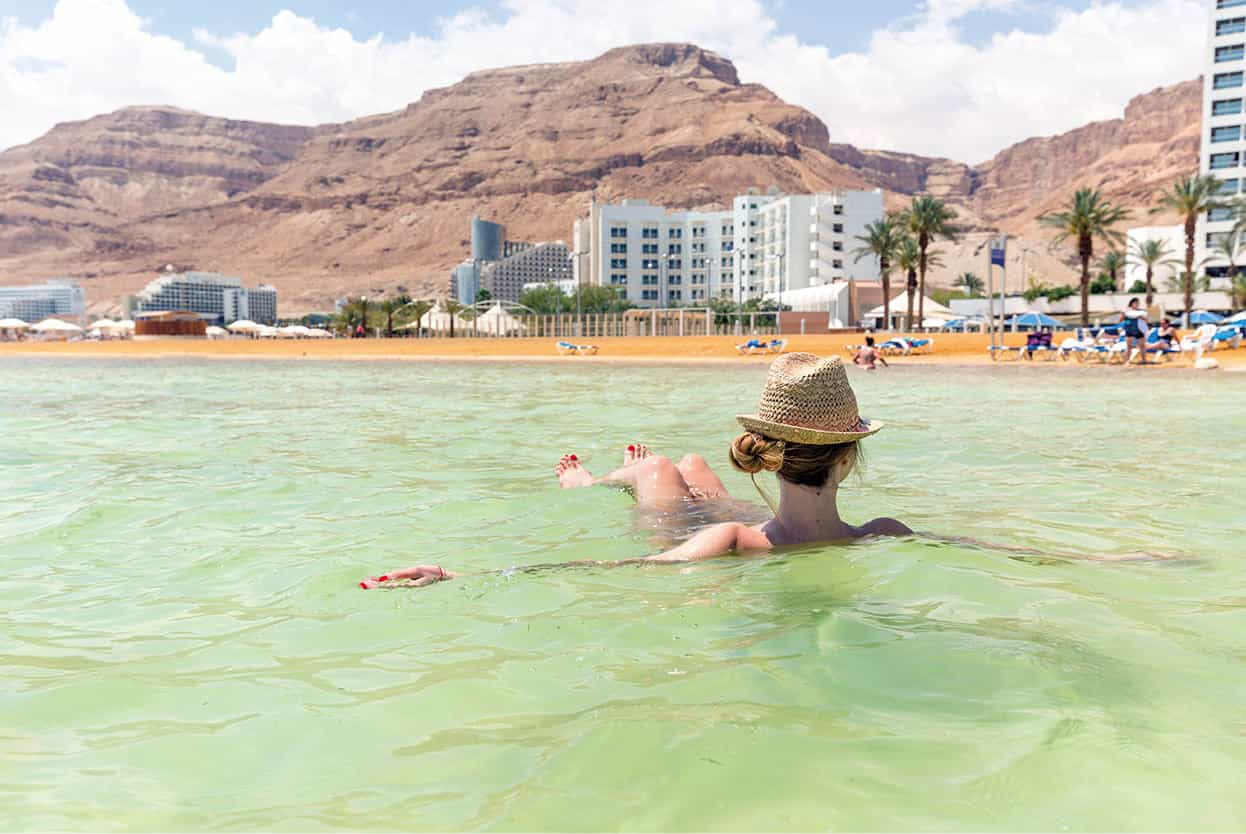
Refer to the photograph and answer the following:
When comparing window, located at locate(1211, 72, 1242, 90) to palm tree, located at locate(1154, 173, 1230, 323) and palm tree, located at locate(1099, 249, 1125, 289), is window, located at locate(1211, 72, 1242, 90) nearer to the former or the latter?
palm tree, located at locate(1099, 249, 1125, 289)

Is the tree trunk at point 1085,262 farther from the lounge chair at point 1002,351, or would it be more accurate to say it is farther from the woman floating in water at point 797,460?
the woman floating in water at point 797,460

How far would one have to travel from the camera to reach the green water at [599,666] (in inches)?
79.1

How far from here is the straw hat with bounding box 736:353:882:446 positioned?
3434 mm

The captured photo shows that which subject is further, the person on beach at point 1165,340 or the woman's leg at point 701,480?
the person on beach at point 1165,340

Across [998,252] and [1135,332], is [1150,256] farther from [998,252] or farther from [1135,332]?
[1135,332]

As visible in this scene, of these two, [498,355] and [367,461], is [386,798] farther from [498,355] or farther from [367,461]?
[498,355]

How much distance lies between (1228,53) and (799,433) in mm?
88344

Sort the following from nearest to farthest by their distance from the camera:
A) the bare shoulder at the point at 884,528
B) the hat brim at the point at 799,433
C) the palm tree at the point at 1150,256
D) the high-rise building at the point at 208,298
Answer: 1. the hat brim at the point at 799,433
2. the bare shoulder at the point at 884,528
3. the palm tree at the point at 1150,256
4. the high-rise building at the point at 208,298

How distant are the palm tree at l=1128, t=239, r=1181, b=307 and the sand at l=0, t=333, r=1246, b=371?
37.2m

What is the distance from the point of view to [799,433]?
3.44 meters

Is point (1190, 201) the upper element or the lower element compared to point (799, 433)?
upper

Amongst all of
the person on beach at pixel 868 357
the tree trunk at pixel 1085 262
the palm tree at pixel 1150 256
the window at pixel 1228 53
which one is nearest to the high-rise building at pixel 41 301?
the palm tree at pixel 1150 256

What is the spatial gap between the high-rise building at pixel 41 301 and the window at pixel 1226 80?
6357 inches

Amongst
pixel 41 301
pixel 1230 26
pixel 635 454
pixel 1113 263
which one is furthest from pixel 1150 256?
pixel 41 301
